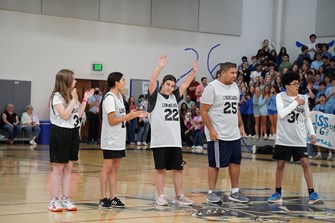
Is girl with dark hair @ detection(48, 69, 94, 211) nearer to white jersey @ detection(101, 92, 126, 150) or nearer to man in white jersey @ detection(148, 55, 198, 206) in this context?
white jersey @ detection(101, 92, 126, 150)

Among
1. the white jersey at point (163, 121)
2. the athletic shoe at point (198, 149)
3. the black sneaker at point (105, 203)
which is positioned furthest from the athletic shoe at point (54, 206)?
the athletic shoe at point (198, 149)

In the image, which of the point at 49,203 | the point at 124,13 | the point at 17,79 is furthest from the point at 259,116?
the point at 49,203

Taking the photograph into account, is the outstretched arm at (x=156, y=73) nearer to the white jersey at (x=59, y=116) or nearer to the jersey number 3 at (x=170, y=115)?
the jersey number 3 at (x=170, y=115)

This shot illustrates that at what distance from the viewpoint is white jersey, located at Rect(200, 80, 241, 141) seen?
428 inches

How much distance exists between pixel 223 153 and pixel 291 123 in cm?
123

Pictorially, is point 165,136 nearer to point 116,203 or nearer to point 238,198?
point 116,203

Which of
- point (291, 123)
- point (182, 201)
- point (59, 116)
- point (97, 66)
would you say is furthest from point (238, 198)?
point (97, 66)

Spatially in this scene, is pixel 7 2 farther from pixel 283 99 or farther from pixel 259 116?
pixel 283 99

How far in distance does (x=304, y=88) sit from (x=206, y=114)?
1544 centimetres

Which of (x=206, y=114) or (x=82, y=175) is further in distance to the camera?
(x=82, y=175)

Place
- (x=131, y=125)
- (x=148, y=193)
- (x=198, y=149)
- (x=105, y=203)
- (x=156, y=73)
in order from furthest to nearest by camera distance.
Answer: (x=131, y=125)
(x=198, y=149)
(x=148, y=193)
(x=156, y=73)
(x=105, y=203)

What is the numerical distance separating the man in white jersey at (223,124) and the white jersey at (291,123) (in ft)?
2.45

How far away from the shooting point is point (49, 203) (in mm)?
9758

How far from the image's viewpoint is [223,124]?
10.9 metres
